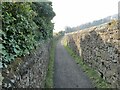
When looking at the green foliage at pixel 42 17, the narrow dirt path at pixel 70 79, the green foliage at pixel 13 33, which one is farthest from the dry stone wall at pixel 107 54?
the green foliage at pixel 13 33

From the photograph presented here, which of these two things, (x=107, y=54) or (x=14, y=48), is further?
(x=107, y=54)

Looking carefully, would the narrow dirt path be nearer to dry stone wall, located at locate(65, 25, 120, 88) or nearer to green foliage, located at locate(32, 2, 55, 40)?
dry stone wall, located at locate(65, 25, 120, 88)

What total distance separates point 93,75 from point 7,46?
264 inches

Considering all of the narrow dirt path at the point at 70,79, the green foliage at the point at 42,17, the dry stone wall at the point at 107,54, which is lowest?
the narrow dirt path at the point at 70,79

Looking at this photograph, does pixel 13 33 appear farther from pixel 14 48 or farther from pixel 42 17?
pixel 42 17

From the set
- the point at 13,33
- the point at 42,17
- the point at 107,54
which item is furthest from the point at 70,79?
the point at 13,33

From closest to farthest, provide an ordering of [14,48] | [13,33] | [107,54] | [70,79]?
[14,48]
[13,33]
[107,54]
[70,79]

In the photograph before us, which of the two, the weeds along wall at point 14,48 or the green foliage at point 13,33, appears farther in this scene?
the green foliage at point 13,33

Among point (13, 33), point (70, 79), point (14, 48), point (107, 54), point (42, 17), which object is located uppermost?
point (42, 17)

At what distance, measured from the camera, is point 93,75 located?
9.80 m

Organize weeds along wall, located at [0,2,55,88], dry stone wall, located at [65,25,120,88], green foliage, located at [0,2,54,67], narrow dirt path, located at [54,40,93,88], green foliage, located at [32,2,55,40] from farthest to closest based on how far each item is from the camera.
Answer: green foliage, located at [32,2,55,40], narrow dirt path, located at [54,40,93,88], dry stone wall, located at [65,25,120,88], green foliage, located at [0,2,54,67], weeds along wall, located at [0,2,55,88]

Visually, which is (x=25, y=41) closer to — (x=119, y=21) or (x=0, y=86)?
(x=0, y=86)

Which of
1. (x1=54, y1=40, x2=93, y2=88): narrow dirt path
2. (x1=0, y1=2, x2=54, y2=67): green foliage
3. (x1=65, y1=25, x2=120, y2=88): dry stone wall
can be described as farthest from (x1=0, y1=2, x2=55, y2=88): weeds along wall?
(x1=54, y1=40, x2=93, y2=88): narrow dirt path

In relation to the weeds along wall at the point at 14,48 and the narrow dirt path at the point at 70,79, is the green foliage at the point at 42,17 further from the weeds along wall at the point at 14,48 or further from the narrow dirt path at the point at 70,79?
the weeds along wall at the point at 14,48
